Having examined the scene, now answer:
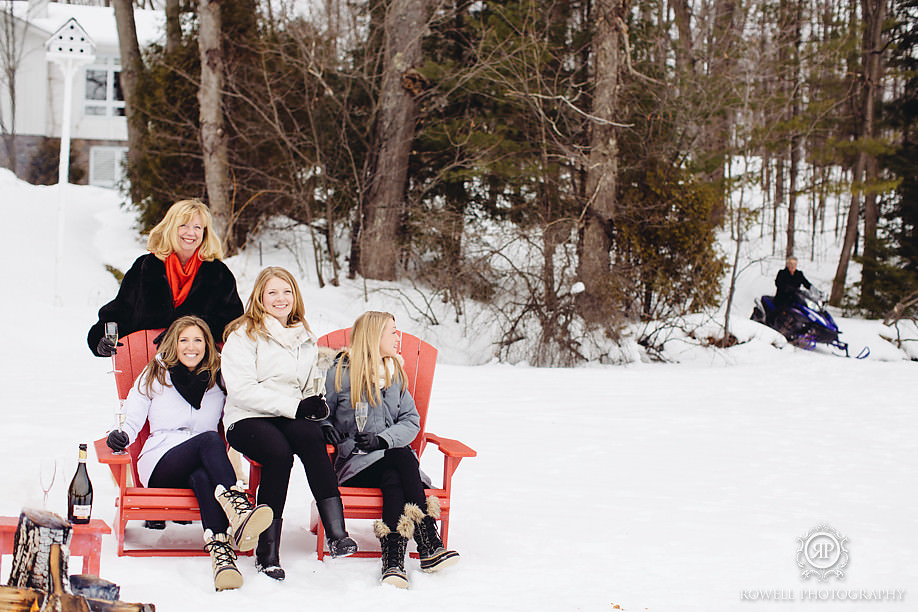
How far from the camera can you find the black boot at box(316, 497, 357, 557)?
3336mm

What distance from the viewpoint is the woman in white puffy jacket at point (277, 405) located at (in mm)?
3385

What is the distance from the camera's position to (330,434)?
3.67 meters

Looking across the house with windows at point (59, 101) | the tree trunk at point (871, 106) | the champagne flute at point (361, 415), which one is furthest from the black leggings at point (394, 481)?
the house with windows at point (59, 101)

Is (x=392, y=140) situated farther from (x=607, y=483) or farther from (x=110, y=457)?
(x=110, y=457)

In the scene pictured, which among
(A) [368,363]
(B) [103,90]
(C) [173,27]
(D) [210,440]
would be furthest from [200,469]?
(B) [103,90]


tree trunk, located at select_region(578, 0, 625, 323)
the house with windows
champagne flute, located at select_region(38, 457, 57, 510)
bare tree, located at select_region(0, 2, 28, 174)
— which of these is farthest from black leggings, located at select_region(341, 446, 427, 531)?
bare tree, located at select_region(0, 2, 28, 174)

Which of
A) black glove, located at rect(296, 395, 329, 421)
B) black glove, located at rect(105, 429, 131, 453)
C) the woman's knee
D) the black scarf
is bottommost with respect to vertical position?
the woman's knee

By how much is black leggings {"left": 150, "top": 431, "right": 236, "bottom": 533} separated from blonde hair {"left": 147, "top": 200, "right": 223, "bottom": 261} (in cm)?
90

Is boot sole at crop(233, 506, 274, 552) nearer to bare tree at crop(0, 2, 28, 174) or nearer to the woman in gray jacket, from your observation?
the woman in gray jacket

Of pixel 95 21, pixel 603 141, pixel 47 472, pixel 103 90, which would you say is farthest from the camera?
pixel 95 21

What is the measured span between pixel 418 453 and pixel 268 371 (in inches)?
31.7

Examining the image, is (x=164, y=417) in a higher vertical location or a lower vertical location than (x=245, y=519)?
higher

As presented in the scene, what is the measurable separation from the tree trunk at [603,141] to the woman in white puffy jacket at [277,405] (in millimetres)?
7593

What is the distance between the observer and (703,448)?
19.3 ft
